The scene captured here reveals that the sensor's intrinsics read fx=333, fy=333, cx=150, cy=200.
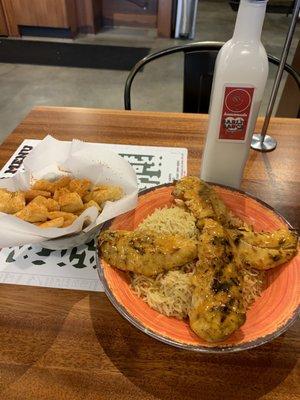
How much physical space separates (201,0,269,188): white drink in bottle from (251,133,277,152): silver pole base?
0.25 meters

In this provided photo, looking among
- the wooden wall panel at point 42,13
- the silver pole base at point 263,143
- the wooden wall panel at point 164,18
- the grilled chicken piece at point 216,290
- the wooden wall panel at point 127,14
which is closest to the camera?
the grilled chicken piece at point 216,290

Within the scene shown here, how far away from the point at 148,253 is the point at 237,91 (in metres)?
0.44

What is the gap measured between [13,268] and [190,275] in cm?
41

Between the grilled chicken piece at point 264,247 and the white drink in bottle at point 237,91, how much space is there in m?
0.29

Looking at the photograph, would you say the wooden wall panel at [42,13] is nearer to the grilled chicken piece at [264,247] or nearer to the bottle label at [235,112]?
the bottle label at [235,112]

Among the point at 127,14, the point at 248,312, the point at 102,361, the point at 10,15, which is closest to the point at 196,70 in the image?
the point at 248,312

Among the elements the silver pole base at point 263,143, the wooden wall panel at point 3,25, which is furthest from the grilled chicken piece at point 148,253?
the wooden wall panel at point 3,25

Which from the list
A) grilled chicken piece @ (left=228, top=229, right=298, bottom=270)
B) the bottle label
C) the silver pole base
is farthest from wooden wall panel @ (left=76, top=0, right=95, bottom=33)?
grilled chicken piece @ (left=228, top=229, right=298, bottom=270)

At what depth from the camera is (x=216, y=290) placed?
0.58m

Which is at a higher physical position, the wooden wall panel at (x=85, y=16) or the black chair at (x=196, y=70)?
the black chair at (x=196, y=70)

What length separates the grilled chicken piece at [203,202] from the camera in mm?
760

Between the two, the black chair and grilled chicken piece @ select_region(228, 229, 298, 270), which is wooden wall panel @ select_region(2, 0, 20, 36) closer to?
the black chair

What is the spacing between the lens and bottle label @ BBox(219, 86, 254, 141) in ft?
2.61

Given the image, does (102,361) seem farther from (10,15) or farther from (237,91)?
(10,15)
